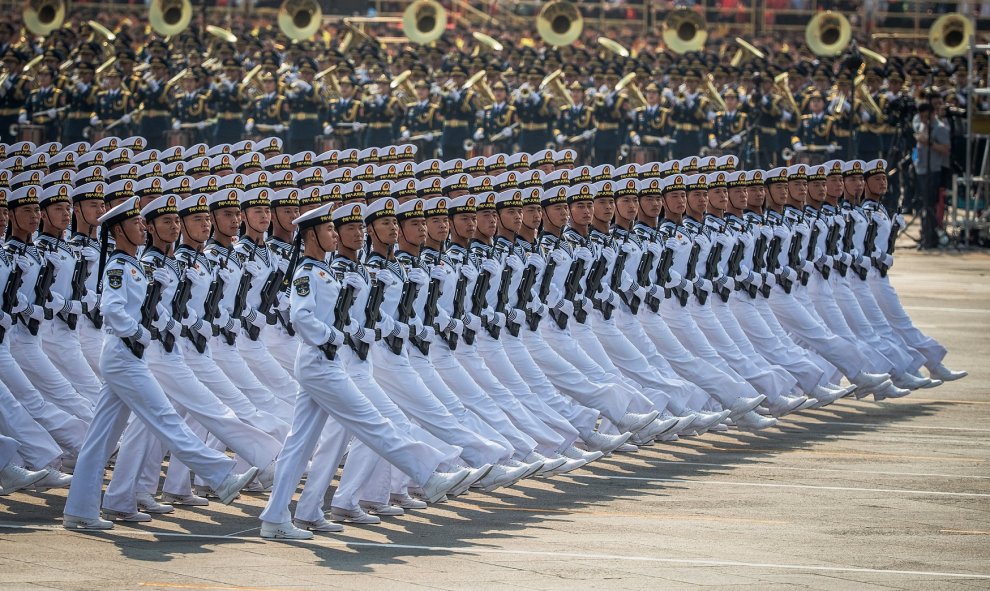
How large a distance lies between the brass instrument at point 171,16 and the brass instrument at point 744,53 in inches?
397

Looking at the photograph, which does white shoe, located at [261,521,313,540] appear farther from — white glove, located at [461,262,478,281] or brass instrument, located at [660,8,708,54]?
brass instrument, located at [660,8,708,54]

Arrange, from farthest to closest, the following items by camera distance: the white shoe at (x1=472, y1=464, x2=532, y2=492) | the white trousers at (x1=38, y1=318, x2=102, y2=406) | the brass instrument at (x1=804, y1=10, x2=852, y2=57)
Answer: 1. the brass instrument at (x1=804, y1=10, x2=852, y2=57)
2. the white trousers at (x1=38, y1=318, x2=102, y2=406)
3. the white shoe at (x1=472, y1=464, x2=532, y2=492)

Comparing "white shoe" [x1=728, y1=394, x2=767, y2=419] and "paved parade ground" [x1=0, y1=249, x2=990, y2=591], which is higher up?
"white shoe" [x1=728, y1=394, x2=767, y2=419]

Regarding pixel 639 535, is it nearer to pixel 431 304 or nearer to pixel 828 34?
pixel 431 304

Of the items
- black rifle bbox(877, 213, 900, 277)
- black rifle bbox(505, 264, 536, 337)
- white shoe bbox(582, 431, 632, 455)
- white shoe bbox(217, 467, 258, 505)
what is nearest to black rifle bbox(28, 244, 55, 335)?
white shoe bbox(217, 467, 258, 505)

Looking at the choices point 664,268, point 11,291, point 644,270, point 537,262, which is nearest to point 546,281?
point 537,262

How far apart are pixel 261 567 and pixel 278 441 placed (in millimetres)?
1800

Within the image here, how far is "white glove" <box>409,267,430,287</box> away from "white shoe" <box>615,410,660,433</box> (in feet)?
7.66

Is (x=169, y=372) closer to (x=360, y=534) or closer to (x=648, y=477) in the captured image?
(x=360, y=534)

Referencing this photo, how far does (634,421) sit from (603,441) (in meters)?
0.43

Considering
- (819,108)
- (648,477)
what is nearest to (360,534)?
(648,477)

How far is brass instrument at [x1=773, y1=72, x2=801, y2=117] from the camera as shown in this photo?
2993 centimetres

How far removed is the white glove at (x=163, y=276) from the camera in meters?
10.9

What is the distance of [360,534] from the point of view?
10.6 meters
